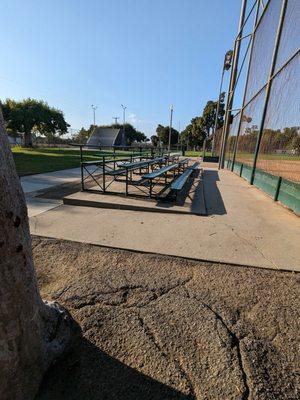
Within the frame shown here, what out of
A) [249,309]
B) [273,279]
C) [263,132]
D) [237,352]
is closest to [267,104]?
[263,132]

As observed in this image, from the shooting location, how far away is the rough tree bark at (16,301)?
1.10 meters

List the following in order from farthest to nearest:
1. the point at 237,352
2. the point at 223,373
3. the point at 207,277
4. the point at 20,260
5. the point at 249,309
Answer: the point at 207,277 < the point at 249,309 < the point at 237,352 < the point at 223,373 < the point at 20,260

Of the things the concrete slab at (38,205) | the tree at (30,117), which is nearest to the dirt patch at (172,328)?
the concrete slab at (38,205)

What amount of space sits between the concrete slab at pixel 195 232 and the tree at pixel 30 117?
1334 inches

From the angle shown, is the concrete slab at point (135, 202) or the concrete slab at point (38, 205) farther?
the concrete slab at point (135, 202)

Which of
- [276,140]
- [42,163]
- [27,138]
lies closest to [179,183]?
[276,140]

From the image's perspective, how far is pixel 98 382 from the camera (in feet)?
5.12

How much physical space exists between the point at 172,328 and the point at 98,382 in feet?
2.19

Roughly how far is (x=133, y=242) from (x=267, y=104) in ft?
21.5

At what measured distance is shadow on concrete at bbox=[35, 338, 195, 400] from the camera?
4.86ft

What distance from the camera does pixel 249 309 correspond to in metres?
2.23

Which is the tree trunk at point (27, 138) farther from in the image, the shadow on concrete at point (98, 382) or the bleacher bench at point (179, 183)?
the shadow on concrete at point (98, 382)

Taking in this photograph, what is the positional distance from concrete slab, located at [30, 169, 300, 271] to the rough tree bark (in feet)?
6.62

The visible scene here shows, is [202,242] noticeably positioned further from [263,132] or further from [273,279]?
[263,132]
